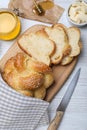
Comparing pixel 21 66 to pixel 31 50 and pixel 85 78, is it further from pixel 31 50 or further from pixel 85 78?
pixel 85 78

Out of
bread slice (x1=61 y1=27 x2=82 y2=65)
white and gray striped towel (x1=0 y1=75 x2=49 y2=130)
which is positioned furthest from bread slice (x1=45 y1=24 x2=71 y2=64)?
white and gray striped towel (x1=0 y1=75 x2=49 y2=130)

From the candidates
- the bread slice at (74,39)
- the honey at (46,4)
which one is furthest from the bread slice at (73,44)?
the honey at (46,4)

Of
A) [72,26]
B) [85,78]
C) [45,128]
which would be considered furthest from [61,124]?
[72,26]

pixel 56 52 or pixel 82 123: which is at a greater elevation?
pixel 56 52

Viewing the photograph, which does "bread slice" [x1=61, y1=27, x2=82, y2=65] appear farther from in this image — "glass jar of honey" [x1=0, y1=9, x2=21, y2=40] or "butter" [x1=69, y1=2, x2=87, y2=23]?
"glass jar of honey" [x1=0, y1=9, x2=21, y2=40]

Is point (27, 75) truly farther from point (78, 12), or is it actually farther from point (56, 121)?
point (78, 12)

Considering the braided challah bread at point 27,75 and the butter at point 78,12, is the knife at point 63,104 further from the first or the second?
the butter at point 78,12
